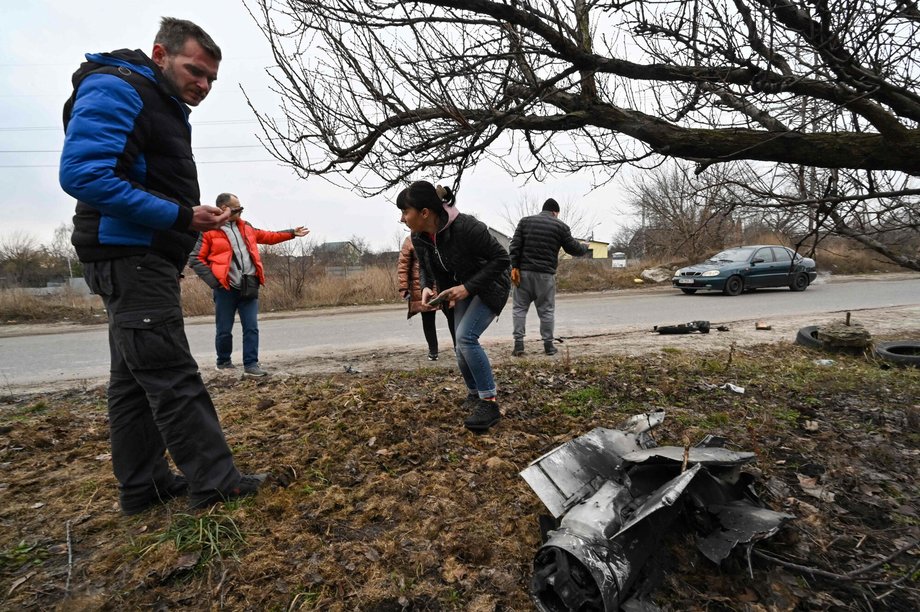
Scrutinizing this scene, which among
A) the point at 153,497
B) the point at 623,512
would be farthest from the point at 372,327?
the point at 623,512

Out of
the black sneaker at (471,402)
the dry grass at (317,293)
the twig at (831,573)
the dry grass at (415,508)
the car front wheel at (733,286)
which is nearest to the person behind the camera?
the twig at (831,573)

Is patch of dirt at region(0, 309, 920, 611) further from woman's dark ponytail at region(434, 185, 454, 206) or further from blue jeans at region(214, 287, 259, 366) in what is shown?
woman's dark ponytail at region(434, 185, 454, 206)

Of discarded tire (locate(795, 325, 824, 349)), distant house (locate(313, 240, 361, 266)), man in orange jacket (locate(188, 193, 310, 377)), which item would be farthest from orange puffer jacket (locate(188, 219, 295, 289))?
distant house (locate(313, 240, 361, 266))

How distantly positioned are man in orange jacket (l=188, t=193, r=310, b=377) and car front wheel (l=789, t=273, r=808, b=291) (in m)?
15.7

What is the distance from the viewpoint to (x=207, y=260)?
4.78 metres

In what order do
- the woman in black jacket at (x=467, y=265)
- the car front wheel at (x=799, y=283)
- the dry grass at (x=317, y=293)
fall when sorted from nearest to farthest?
the woman in black jacket at (x=467, y=265), the dry grass at (x=317, y=293), the car front wheel at (x=799, y=283)

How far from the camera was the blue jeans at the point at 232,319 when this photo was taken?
497cm

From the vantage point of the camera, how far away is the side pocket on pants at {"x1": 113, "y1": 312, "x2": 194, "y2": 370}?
200 cm

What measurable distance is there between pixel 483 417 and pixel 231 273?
3227 mm

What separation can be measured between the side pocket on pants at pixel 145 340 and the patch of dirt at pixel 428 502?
2.43 feet

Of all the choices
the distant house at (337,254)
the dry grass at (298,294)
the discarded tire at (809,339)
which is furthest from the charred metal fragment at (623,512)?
the distant house at (337,254)

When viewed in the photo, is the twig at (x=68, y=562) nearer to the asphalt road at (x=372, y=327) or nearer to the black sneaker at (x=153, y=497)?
the black sneaker at (x=153, y=497)

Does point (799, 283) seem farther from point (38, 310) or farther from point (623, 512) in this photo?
point (38, 310)

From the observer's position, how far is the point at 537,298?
20.1ft
